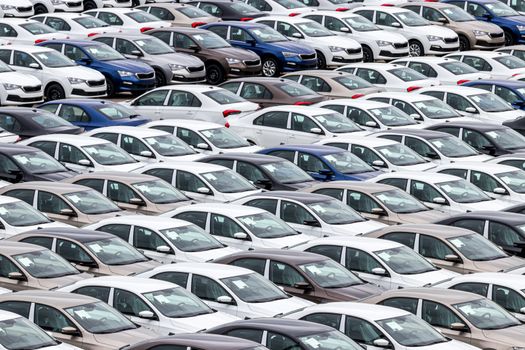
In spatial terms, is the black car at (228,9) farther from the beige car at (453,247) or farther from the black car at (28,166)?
the beige car at (453,247)

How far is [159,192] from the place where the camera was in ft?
85.9

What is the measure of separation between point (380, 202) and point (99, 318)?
8550 millimetres

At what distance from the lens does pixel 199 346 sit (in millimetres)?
16594

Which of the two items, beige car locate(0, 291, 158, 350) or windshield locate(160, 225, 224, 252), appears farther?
windshield locate(160, 225, 224, 252)

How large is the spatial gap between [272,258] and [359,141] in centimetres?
913

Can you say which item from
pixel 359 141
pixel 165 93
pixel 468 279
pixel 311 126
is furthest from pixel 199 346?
pixel 165 93

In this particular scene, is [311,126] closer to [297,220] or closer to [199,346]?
[297,220]

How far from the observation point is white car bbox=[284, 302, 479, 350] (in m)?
18.5

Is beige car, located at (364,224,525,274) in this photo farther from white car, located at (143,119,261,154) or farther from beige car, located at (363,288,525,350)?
white car, located at (143,119,261,154)

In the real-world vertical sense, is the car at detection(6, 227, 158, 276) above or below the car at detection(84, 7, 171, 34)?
above

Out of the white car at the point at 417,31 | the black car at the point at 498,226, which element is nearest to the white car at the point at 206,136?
the black car at the point at 498,226

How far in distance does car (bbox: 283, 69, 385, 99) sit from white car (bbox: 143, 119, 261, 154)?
233 inches

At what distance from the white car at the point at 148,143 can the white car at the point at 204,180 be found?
6.40ft

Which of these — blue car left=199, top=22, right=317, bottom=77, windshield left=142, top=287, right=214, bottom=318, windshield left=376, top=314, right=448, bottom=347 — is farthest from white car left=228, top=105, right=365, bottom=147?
windshield left=376, top=314, right=448, bottom=347
